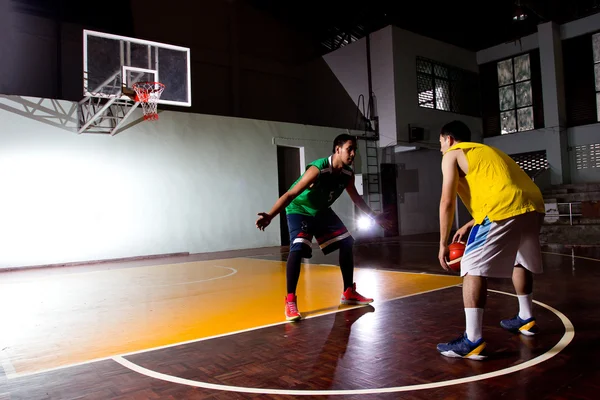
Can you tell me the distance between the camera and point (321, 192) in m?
3.90

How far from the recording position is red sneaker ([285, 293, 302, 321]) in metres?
3.57

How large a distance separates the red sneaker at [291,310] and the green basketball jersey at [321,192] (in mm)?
766

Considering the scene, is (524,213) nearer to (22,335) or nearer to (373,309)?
(373,309)

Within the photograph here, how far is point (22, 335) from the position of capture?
139 inches

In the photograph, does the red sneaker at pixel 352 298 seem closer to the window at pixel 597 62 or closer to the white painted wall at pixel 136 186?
the white painted wall at pixel 136 186

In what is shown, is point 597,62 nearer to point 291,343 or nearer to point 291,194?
point 291,194

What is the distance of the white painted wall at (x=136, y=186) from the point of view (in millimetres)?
9039

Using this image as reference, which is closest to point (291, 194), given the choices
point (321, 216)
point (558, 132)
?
point (321, 216)

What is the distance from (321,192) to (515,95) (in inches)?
575

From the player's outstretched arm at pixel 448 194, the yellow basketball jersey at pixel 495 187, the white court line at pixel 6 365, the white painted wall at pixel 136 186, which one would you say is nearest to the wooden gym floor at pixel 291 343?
the white court line at pixel 6 365

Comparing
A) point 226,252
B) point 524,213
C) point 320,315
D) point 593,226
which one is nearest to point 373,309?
point 320,315

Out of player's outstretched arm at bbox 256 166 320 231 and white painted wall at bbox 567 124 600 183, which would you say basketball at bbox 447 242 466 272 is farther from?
white painted wall at bbox 567 124 600 183

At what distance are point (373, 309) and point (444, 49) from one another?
13.9m

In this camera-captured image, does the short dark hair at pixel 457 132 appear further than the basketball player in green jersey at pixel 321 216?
No
